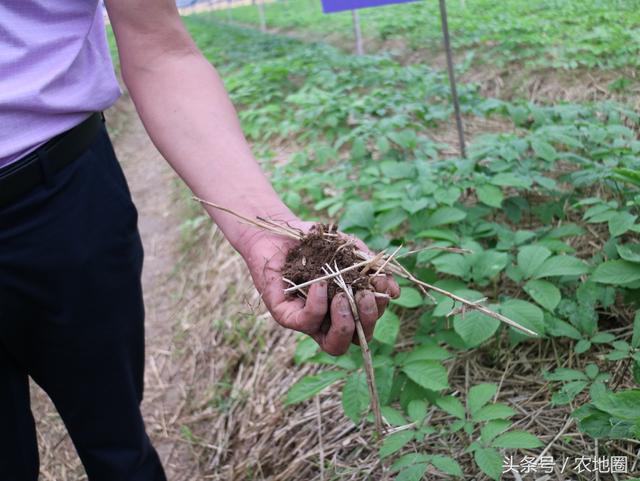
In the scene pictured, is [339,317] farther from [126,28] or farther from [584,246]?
[584,246]

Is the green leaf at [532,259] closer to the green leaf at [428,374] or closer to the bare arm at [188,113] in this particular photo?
the green leaf at [428,374]

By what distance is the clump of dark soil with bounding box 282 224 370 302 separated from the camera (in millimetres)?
975

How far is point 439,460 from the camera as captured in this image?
118 centimetres

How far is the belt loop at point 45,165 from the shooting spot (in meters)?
1.07

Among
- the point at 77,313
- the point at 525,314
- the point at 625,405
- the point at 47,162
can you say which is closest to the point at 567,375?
the point at 525,314

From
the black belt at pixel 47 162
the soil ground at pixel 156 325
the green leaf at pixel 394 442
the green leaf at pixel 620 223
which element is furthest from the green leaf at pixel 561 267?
the soil ground at pixel 156 325

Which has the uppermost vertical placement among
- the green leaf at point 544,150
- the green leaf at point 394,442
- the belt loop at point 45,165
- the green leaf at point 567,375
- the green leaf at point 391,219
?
the belt loop at point 45,165

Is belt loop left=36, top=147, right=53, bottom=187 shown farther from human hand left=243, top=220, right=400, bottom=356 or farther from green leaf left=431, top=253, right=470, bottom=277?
green leaf left=431, top=253, right=470, bottom=277

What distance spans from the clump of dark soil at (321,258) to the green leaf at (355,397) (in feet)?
1.52

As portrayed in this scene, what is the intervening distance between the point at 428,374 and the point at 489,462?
0.85 feet

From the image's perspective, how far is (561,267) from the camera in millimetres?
1502

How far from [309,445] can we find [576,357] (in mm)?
800

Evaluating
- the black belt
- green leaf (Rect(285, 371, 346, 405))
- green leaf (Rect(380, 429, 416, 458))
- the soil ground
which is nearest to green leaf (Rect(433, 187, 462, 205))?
green leaf (Rect(285, 371, 346, 405))

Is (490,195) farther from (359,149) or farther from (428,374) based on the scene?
(359,149)
